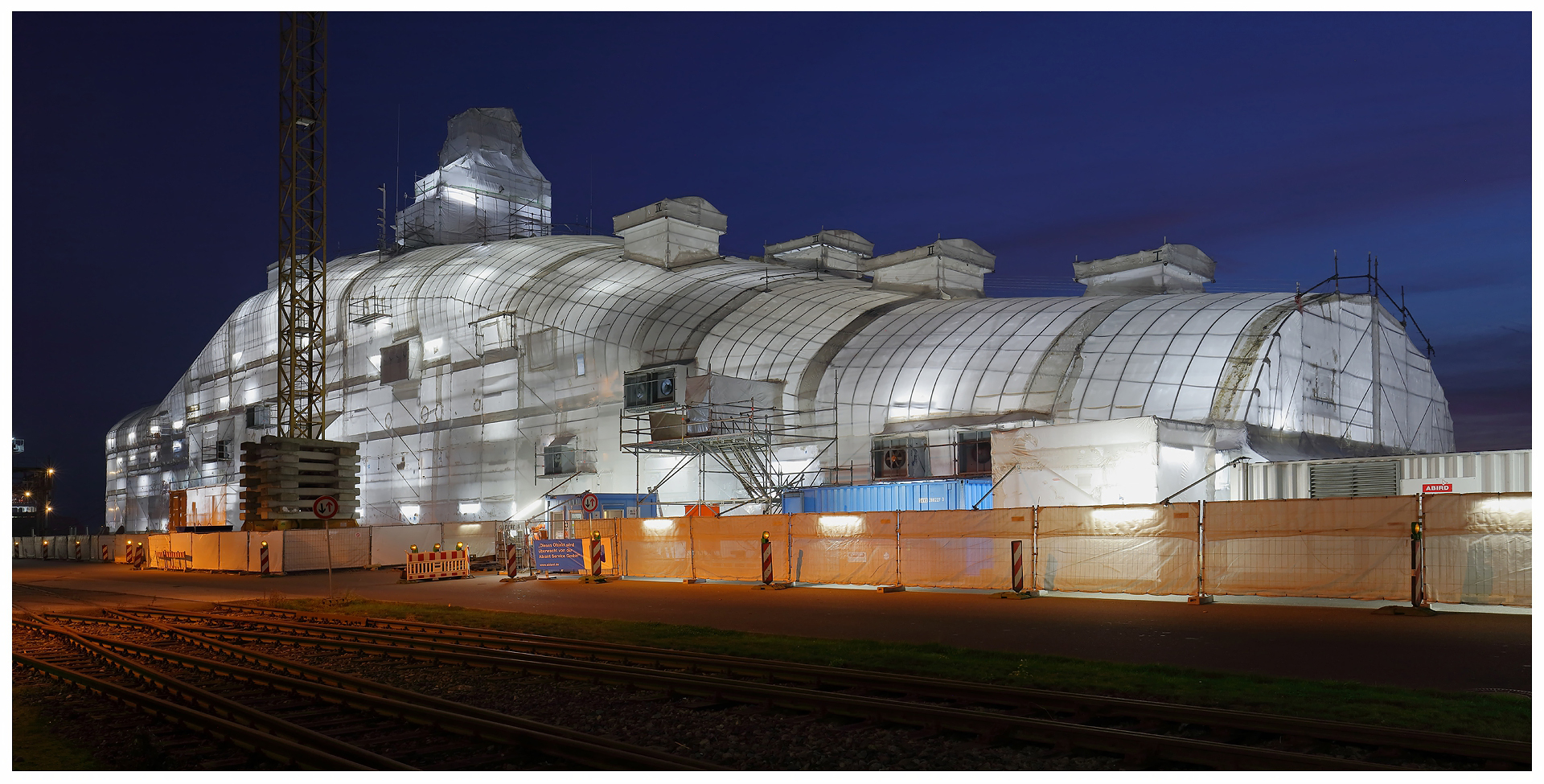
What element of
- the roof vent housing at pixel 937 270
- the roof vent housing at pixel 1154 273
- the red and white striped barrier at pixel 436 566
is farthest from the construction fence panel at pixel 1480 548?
the roof vent housing at pixel 937 270

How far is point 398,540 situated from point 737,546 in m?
18.9

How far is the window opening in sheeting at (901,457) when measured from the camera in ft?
125

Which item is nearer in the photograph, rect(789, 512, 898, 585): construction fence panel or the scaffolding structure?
rect(789, 512, 898, 585): construction fence panel

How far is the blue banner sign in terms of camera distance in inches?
1237

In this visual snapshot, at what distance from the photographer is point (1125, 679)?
11.8 meters

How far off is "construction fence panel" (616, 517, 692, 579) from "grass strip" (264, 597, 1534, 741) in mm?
10226

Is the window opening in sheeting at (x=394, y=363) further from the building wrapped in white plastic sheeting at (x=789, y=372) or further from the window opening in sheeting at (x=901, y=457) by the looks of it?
the window opening in sheeting at (x=901, y=457)

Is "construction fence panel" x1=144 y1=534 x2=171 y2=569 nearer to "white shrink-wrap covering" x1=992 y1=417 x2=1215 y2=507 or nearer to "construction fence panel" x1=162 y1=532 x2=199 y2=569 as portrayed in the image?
"construction fence panel" x1=162 y1=532 x2=199 y2=569

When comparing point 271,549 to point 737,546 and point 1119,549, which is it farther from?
point 1119,549

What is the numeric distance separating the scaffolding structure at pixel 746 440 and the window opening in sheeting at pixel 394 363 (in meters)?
18.1

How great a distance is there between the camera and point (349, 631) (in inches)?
693

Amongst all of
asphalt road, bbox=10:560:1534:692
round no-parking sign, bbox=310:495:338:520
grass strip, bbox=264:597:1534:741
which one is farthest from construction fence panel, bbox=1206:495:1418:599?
round no-parking sign, bbox=310:495:338:520

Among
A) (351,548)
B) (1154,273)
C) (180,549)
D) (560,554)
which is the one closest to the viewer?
(560,554)

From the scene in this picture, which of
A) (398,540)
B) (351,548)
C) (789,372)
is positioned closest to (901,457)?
(789,372)
